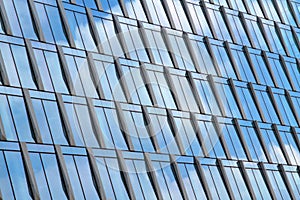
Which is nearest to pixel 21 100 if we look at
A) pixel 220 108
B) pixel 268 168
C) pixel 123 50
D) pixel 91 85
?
pixel 91 85

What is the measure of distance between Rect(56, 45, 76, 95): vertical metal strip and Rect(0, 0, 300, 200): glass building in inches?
3.7

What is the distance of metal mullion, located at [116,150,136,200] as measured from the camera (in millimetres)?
51812

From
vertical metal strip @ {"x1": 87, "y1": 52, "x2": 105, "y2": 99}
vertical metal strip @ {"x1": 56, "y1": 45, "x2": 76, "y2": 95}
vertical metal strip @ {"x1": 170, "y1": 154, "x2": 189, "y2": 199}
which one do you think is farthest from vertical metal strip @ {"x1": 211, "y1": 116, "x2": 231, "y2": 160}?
vertical metal strip @ {"x1": 56, "y1": 45, "x2": 76, "y2": 95}

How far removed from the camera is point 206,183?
58.5 m

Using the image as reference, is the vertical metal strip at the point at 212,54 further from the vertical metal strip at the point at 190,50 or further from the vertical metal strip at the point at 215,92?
the vertical metal strip at the point at 190,50

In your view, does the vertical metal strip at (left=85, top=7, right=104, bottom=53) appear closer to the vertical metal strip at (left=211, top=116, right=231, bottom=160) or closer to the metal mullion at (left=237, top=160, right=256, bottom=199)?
the vertical metal strip at (left=211, top=116, right=231, bottom=160)

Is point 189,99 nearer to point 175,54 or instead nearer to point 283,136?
point 175,54

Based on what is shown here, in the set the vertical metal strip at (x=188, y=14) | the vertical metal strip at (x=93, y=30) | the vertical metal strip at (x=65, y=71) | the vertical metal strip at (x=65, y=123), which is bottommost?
the vertical metal strip at (x=65, y=123)

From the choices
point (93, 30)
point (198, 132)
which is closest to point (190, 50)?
point (198, 132)

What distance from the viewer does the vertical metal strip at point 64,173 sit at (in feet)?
156

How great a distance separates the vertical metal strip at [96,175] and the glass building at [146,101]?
7cm

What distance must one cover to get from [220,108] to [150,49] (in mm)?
7913

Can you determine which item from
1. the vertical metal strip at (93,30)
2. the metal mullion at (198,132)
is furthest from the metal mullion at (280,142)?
the vertical metal strip at (93,30)

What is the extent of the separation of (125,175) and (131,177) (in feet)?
1.96
